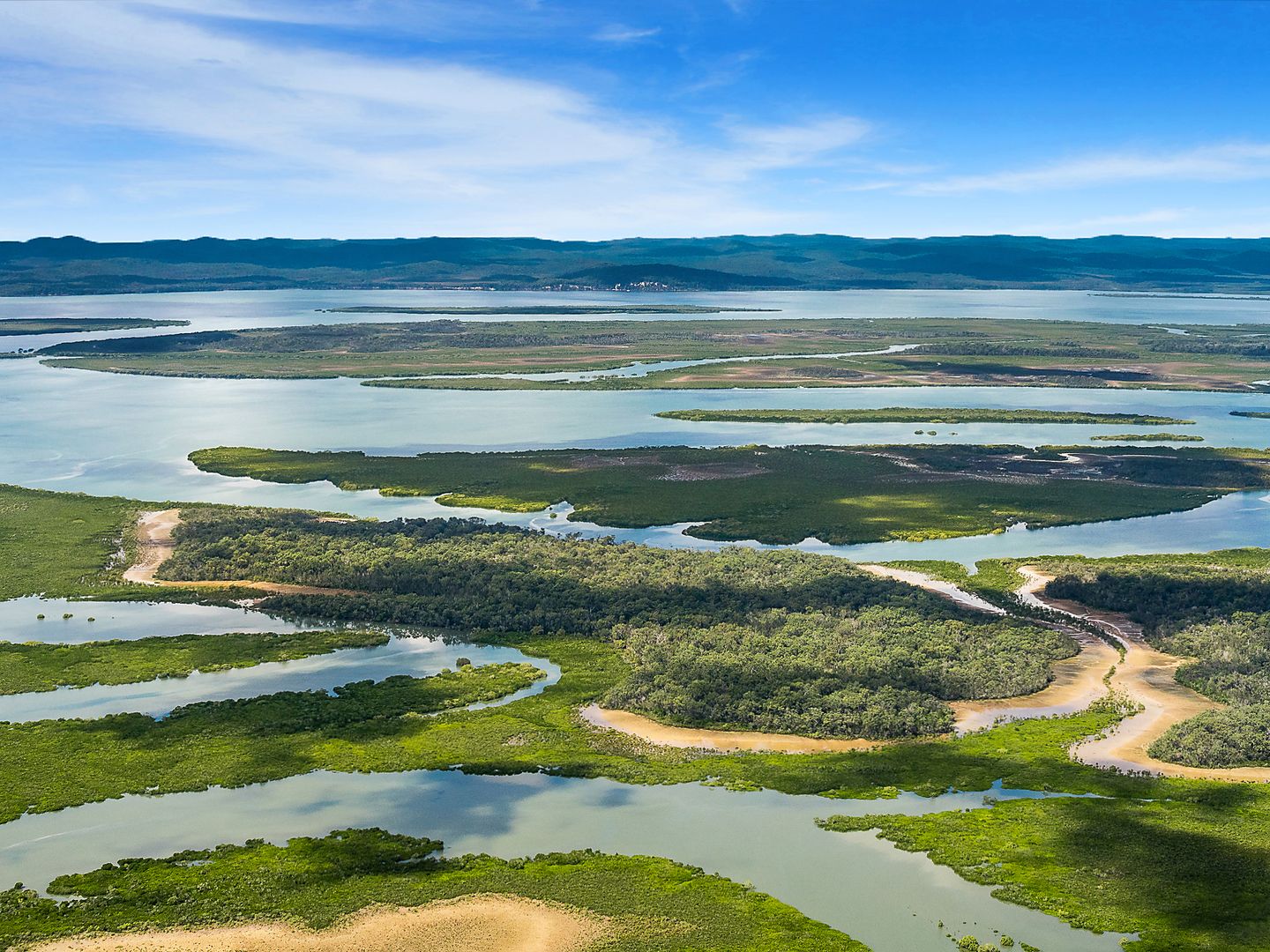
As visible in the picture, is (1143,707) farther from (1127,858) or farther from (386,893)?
(386,893)

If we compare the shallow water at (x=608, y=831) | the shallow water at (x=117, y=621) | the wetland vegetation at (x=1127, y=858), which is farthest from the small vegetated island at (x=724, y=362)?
the wetland vegetation at (x=1127, y=858)

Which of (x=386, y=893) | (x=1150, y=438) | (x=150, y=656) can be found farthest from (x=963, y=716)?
(x=1150, y=438)

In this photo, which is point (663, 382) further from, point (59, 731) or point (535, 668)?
point (59, 731)

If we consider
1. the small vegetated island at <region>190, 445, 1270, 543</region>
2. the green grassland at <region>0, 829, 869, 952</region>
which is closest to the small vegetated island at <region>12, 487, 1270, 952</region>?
the green grassland at <region>0, 829, 869, 952</region>

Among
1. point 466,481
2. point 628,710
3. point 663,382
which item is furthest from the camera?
point 663,382

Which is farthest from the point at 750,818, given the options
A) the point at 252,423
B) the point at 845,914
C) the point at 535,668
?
the point at 252,423

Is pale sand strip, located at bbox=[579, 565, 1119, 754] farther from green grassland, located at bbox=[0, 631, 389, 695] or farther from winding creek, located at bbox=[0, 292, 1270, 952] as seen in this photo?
green grassland, located at bbox=[0, 631, 389, 695]
